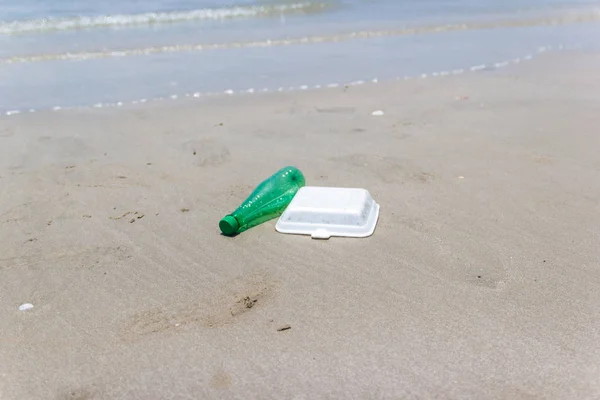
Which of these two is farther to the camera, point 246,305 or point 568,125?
point 568,125

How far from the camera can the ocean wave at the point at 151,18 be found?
11531 mm

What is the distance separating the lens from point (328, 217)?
3.12 metres

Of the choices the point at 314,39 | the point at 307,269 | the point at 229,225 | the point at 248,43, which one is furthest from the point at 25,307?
the point at 314,39

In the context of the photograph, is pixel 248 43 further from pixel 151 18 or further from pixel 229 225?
pixel 229 225

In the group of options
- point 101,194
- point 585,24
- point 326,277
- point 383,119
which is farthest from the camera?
point 585,24

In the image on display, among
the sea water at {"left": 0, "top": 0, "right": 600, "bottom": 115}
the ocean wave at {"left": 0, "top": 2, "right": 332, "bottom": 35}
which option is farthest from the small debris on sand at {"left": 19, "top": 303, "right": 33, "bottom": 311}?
the ocean wave at {"left": 0, "top": 2, "right": 332, "bottom": 35}

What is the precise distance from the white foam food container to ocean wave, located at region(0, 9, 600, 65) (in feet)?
21.2

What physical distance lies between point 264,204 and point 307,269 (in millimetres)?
620

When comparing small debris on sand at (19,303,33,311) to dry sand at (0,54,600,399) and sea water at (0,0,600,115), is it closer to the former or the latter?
dry sand at (0,54,600,399)

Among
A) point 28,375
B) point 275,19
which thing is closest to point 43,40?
point 275,19

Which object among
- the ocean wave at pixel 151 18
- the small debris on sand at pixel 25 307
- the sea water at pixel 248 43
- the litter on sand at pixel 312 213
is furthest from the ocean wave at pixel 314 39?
the small debris on sand at pixel 25 307

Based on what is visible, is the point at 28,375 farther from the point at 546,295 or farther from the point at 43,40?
the point at 43,40

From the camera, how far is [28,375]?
2.22 m

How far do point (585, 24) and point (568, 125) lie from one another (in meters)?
7.15
